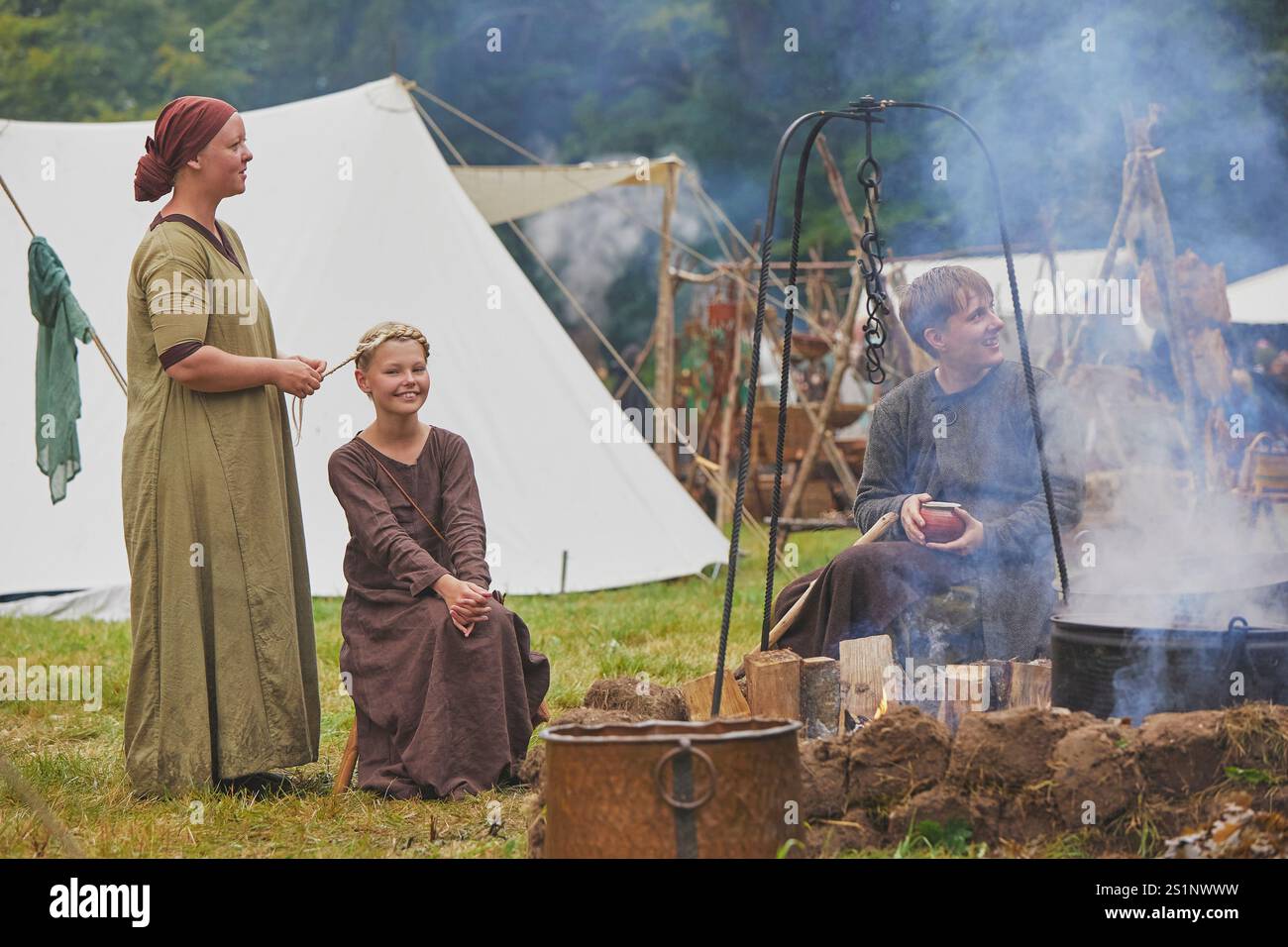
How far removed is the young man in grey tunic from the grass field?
3.26ft

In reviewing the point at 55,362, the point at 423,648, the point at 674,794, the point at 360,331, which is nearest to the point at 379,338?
the point at 423,648

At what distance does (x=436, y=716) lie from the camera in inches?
130

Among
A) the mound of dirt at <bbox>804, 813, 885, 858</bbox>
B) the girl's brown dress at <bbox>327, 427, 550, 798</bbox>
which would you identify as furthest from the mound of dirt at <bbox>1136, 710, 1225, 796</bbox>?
the girl's brown dress at <bbox>327, 427, 550, 798</bbox>

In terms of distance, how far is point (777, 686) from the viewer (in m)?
3.28

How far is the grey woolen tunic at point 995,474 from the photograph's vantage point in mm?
3514

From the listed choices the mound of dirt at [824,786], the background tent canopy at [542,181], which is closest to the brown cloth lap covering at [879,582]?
the mound of dirt at [824,786]

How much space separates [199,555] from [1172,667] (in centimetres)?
215

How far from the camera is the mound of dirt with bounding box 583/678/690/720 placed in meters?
3.16

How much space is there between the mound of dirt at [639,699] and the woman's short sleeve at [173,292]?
1234mm

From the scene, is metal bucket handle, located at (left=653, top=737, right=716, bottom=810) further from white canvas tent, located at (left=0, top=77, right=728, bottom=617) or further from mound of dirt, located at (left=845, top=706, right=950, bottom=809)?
white canvas tent, located at (left=0, top=77, right=728, bottom=617)

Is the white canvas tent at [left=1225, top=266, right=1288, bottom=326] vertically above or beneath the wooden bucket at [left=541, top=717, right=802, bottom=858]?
above

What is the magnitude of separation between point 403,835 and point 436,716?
1.23 ft
